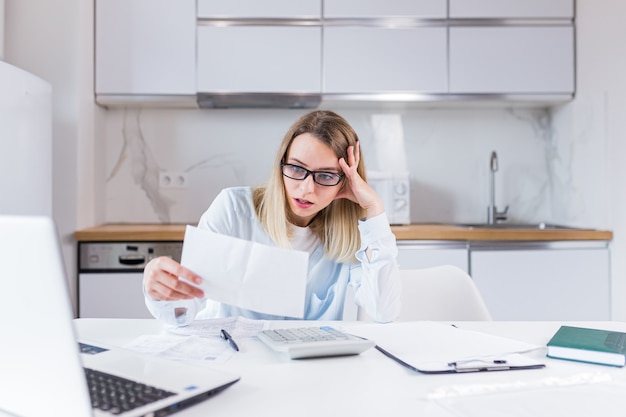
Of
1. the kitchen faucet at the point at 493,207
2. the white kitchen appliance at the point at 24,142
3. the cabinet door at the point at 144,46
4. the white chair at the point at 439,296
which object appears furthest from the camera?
the kitchen faucet at the point at 493,207

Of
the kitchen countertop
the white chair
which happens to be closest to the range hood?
the kitchen countertop

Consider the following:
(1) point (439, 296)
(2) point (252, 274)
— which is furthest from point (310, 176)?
(1) point (439, 296)

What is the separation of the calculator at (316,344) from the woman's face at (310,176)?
1.40 feet

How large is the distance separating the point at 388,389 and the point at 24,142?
187 centimetres

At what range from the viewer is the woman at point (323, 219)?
150cm

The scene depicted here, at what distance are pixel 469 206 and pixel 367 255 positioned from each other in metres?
1.86

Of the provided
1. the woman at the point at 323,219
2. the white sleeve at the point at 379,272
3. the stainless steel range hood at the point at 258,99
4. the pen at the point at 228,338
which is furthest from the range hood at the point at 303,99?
the pen at the point at 228,338

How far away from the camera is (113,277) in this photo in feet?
8.44

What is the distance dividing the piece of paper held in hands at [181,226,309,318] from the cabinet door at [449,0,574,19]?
224 centimetres

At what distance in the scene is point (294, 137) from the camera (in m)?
1.56

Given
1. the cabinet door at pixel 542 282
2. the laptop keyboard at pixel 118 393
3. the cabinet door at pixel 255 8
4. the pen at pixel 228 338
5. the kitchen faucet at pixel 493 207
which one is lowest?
the cabinet door at pixel 542 282

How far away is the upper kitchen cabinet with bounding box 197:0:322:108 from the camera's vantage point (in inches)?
112

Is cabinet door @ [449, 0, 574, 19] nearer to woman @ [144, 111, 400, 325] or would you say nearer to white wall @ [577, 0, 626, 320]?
white wall @ [577, 0, 626, 320]

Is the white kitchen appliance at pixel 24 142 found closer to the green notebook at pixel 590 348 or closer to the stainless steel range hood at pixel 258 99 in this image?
the stainless steel range hood at pixel 258 99
